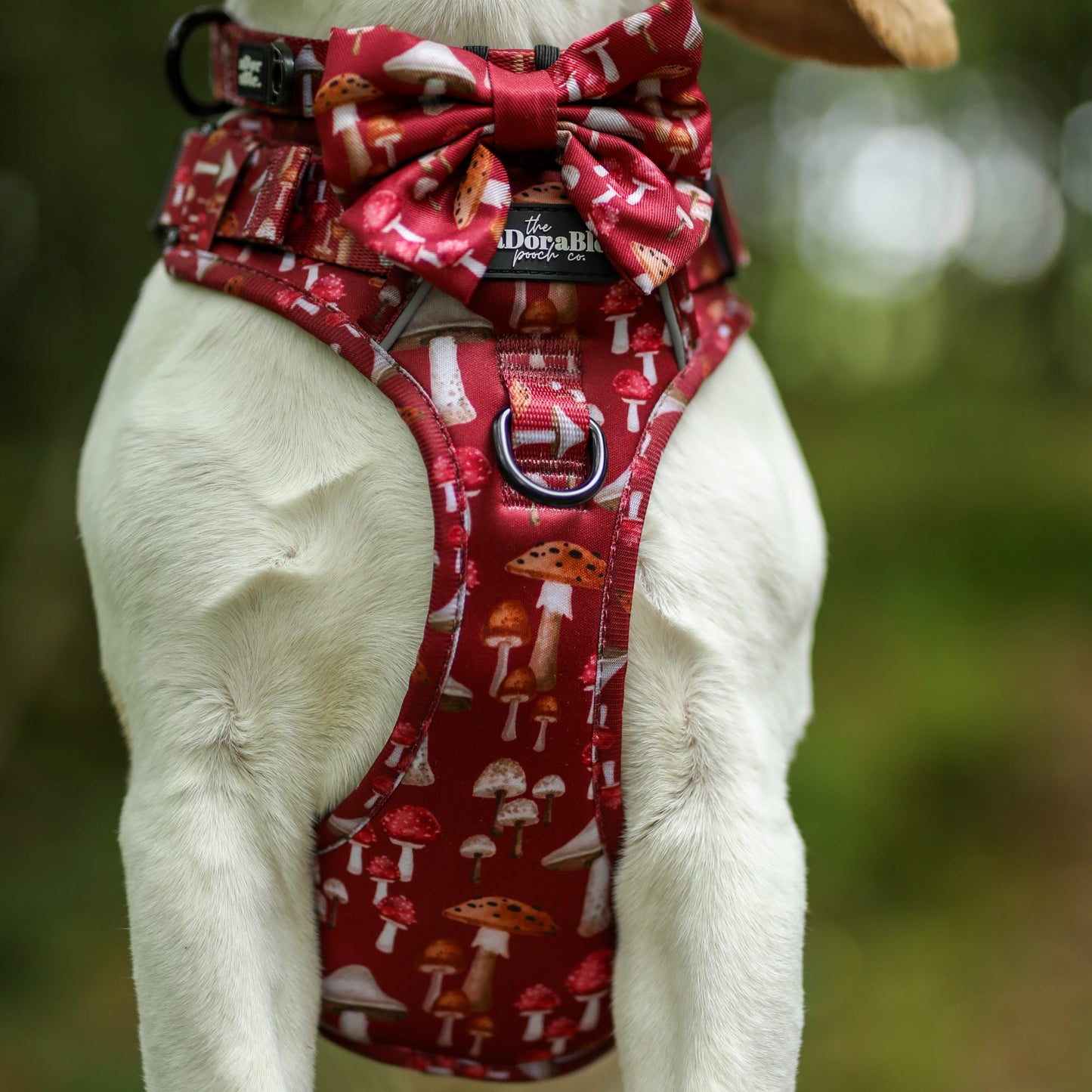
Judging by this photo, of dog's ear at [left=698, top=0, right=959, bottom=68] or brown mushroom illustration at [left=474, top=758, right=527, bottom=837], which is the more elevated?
dog's ear at [left=698, top=0, right=959, bottom=68]

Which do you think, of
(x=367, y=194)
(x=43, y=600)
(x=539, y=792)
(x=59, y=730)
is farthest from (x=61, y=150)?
(x=539, y=792)

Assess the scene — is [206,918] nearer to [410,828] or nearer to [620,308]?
[410,828]

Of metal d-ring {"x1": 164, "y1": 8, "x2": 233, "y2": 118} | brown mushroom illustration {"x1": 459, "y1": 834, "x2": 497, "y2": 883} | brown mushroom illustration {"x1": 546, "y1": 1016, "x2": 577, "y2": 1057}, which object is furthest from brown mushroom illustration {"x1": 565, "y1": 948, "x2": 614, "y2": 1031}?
metal d-ring {"x1": 164, "y1": 8, "x2": 233, "y2": 118}

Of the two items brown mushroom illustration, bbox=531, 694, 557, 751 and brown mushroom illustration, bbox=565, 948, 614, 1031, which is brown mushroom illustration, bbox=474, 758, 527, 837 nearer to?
brown mushroom illustration, bbox=531, 694, 557, 751

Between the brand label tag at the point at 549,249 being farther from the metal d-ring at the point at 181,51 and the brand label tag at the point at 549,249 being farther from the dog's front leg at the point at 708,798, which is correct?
the metal d-ring at the point at 181,51

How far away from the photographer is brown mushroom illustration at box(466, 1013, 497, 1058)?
94 centimetres

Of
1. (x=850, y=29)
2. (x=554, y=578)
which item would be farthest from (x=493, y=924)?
(x=850, y=29)

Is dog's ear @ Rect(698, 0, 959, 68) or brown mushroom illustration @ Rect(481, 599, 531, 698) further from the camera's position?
dog's ear @ Rect(698, 0, 959, 68)

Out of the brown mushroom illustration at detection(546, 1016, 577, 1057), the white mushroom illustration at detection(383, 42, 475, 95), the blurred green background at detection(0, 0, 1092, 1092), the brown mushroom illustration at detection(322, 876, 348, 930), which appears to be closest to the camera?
the white mushroom illustration at detection(383, 42, 475, 95)

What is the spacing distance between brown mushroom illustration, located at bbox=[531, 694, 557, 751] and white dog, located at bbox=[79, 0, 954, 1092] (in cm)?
6

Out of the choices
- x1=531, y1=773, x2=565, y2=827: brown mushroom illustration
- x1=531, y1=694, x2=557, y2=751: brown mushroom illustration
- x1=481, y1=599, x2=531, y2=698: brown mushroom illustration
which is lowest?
x1=531, y1=773, x2=565, y2=827: brown mushroom illustration

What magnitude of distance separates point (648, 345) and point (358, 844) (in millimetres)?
423

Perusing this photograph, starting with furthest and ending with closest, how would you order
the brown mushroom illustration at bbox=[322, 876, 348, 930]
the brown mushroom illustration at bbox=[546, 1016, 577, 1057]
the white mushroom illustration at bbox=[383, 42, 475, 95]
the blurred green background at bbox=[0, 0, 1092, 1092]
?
the blurred green background at bbox=[0, 0, 1092, 1092] < the brown mushroom illustration at bbox=[546, 1016, 577, 1057] < the brown mushroom illustration at bbox=[322, 876, 348, 930] < the white mushroom illustration at bbox=[383, 42, 475, 95]

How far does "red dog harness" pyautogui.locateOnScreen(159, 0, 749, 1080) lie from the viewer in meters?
0.76
